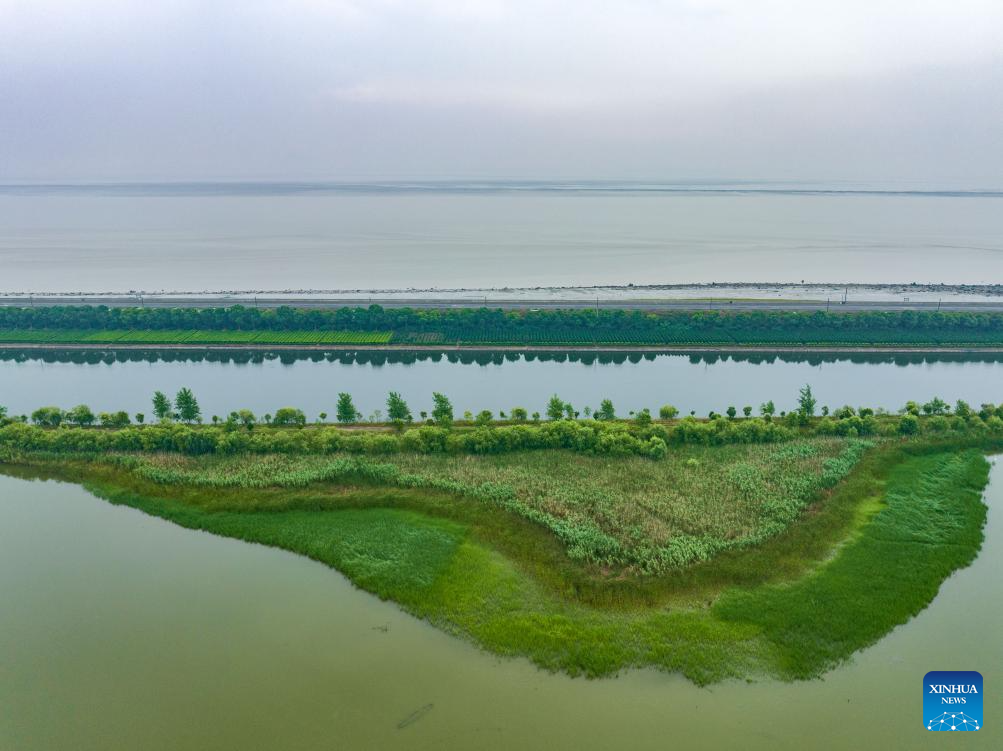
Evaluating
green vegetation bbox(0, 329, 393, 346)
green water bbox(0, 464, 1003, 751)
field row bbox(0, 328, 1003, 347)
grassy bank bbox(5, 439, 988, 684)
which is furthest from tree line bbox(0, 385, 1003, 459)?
green vegetation bbox(0, 329, 393, 346)

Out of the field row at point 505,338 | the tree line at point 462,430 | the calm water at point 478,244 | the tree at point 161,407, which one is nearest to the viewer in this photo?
the tree line at point 462,430

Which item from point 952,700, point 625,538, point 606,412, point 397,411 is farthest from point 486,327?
point 952,700

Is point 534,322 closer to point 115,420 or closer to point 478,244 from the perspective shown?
point 115,420

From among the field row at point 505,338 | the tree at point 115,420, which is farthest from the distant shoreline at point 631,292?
the tree at point 115,420

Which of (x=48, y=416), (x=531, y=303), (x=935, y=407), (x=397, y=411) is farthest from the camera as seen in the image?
(x=531, y=303)

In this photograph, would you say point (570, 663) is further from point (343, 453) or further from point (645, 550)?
point (343, 453)

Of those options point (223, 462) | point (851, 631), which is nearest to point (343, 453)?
point (223, 462)

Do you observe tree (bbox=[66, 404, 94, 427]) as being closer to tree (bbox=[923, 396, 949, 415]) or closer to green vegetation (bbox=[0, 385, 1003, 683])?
green vegetation (bbox=[0, 385, 1003, 683])

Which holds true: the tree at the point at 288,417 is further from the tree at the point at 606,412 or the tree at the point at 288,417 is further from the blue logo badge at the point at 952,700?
the blue logo badge at the point at 952,700
